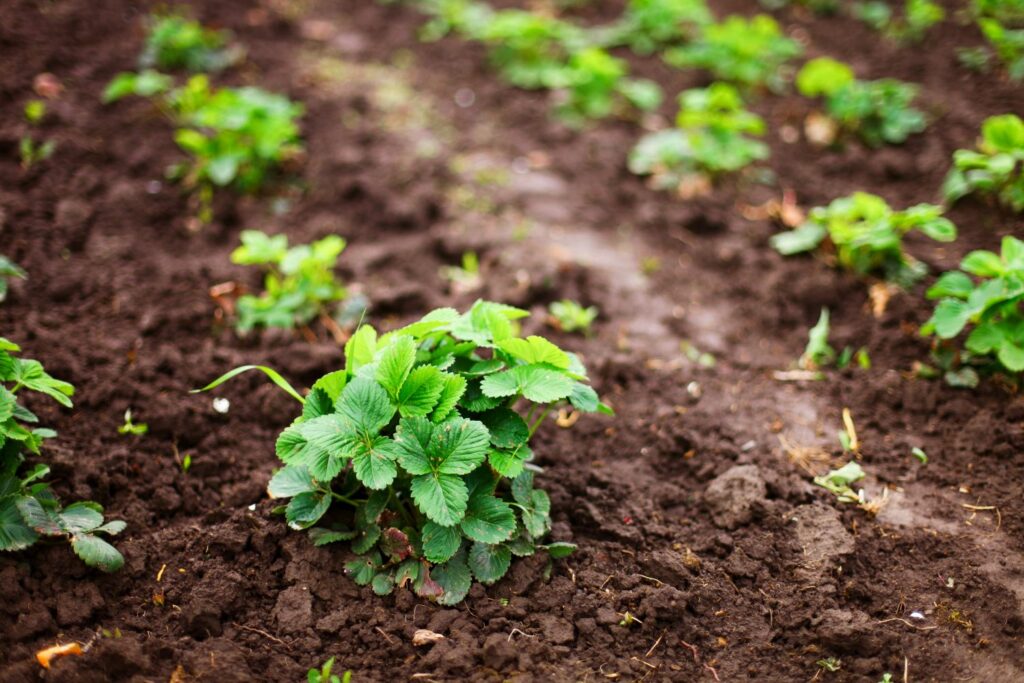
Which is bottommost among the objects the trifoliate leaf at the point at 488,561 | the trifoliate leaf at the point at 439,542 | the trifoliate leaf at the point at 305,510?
the trifoliate leaf at the point at 488,561

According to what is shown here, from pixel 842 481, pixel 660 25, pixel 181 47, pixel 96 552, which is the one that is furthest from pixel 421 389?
pixel 660 25

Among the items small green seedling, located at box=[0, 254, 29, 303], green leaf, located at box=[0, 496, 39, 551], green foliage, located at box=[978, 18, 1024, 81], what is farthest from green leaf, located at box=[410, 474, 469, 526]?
green foliage, located at box=[978, 18, 1024, 81]

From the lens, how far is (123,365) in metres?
2.81

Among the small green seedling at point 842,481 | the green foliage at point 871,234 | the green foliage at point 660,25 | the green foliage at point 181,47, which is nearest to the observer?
the small green seedling at point 842,481

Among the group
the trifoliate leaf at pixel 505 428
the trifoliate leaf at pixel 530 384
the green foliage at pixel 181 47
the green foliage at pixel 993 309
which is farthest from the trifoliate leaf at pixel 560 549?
the green foliage at pixel 181 47

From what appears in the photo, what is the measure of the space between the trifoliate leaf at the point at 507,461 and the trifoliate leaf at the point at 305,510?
520 mm

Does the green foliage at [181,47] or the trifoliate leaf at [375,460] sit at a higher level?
the green foliage at [181,47]

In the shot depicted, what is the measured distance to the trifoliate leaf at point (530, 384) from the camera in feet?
6.61

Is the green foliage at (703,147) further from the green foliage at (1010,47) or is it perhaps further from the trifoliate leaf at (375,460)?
the trifoliate leaf at (375,460)

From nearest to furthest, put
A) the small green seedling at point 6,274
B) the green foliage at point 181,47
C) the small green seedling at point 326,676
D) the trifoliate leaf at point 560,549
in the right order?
1. the small green seedling at point 326,676
2. the trifoliate leaf at point 560,549
3. the small green seedling at point 6,274
4. the green foliage at point 181,47

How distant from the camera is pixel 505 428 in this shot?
2117 mm

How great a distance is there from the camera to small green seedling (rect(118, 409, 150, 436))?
8.34 ft

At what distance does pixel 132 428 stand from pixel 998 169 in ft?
11.2

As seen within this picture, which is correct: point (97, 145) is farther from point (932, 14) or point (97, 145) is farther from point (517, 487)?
point (932, 14)
